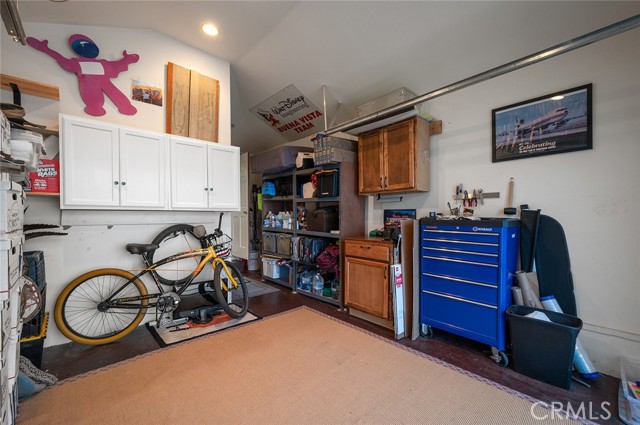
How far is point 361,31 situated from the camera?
8.59ft

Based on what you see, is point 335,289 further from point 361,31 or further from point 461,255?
point 361,31

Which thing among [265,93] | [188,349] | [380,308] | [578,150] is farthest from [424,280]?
[265,93]

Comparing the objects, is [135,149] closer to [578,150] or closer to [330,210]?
[330,210]

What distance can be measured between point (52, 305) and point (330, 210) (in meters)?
3.10

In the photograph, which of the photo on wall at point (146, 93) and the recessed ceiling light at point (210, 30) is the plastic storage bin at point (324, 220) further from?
the recessed ceiling light at point (210, 30)

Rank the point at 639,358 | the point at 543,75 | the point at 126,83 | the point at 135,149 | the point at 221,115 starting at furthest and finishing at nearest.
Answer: the point at 221,115 → the point at 126,83 → the point at 135,149 → the point at 543,75 → the point at 639,358

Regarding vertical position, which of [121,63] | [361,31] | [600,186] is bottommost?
[600,186]

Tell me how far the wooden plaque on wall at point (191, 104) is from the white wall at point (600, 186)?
309cm

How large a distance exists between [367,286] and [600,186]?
7.11 feet

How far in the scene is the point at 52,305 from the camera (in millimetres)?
2391

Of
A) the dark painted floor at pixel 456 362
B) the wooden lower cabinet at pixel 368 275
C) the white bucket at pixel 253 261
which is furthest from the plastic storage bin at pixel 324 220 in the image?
the white bucket at pixel 253 261

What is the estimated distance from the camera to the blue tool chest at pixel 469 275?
2125mm

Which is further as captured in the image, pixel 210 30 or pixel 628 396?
pixel 210 30

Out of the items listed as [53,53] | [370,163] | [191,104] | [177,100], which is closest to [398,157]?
[370,163]
